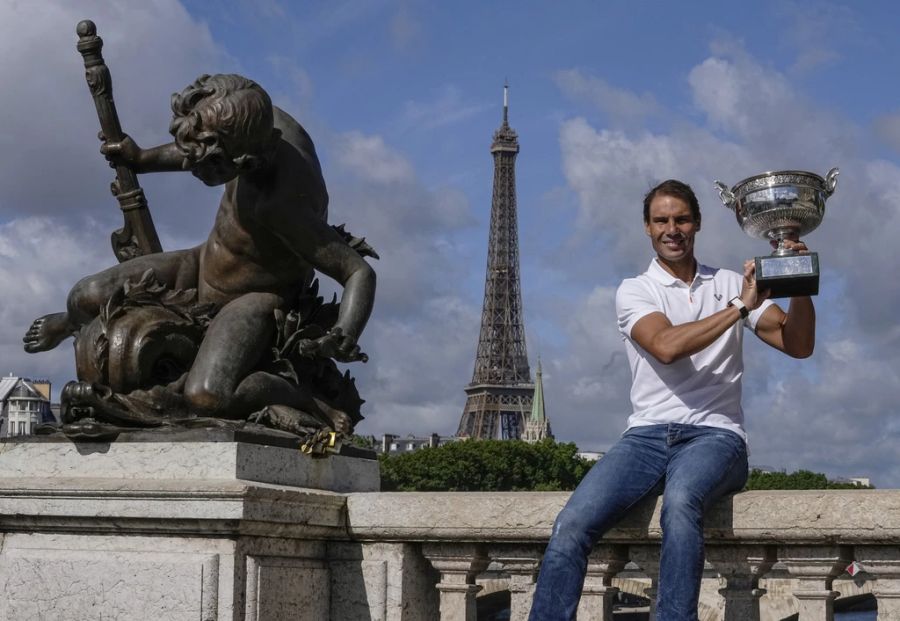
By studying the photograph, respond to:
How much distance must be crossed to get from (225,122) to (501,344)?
4793 inches

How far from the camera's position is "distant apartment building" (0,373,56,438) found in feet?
340

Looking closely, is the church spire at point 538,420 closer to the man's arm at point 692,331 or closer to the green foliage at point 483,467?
the green foliage at point 483,467

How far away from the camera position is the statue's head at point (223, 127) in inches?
270

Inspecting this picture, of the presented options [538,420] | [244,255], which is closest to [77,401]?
[244,255]

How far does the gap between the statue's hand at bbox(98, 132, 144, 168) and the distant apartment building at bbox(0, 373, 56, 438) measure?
95365 mm

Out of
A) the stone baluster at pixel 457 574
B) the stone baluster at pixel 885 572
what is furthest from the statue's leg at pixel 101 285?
the stone baluster at pixel 885 572

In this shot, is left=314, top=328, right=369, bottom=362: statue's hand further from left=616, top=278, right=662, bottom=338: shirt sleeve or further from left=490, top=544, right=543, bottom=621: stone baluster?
left=616, top=278, right=662, bottom=338: shirt sleeve

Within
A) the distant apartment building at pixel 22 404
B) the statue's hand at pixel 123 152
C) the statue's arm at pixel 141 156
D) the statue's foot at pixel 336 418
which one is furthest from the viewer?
the distant apartment building at pixel 22 404

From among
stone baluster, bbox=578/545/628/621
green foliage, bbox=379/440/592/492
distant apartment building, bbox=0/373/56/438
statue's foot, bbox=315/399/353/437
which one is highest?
distant apartment building, bbox=0/373/56/438

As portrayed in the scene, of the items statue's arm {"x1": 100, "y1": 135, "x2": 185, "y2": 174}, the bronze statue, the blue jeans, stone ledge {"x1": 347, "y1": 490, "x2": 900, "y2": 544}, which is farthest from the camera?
statue's arm {"x1": 100, "y1": 135, "x2": 185, "y2": 174}

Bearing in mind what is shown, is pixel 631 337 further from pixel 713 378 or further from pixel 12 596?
pixel 12 596

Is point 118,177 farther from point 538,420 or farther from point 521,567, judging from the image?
point 538,420

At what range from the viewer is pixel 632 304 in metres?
6.10

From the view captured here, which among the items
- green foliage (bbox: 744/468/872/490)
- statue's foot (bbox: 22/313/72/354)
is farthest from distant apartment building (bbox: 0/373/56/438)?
statue's foot (bbox: 22/313/72/354)
